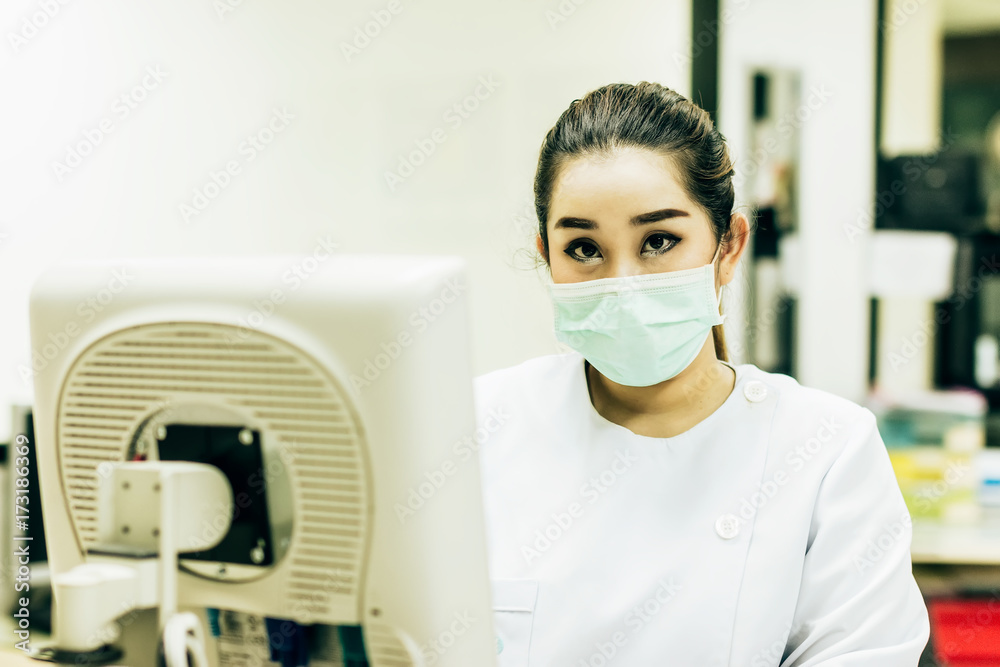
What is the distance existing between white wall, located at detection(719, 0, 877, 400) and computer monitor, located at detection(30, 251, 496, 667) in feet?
6.49

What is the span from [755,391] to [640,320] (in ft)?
0.69

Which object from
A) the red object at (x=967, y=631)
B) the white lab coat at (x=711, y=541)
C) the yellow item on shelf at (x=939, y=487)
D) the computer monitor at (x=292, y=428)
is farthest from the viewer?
the yellow item on shelf at (x=939, y=487)

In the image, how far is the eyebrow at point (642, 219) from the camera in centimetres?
105

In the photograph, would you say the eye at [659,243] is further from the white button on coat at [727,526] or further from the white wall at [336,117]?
the white wall at [336,117]

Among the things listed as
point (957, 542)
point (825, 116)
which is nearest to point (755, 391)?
point (957, 542)

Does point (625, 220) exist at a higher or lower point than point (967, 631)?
higher

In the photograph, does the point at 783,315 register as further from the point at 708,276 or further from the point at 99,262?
the point at 99,262

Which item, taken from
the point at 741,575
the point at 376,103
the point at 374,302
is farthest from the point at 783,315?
the point at 374,302

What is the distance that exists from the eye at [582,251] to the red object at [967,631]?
1.38m

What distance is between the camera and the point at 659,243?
109 cm

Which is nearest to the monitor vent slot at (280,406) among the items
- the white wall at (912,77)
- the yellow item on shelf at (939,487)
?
the yellow item on shelf at (939,487)

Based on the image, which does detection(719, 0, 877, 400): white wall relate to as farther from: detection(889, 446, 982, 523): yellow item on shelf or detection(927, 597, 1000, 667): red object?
detection(927, 597, 1000, 667): red object

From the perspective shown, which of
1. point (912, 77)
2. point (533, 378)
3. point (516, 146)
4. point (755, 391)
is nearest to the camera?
point (755, 391)

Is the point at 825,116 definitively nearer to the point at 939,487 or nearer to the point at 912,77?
the point at 912,77
